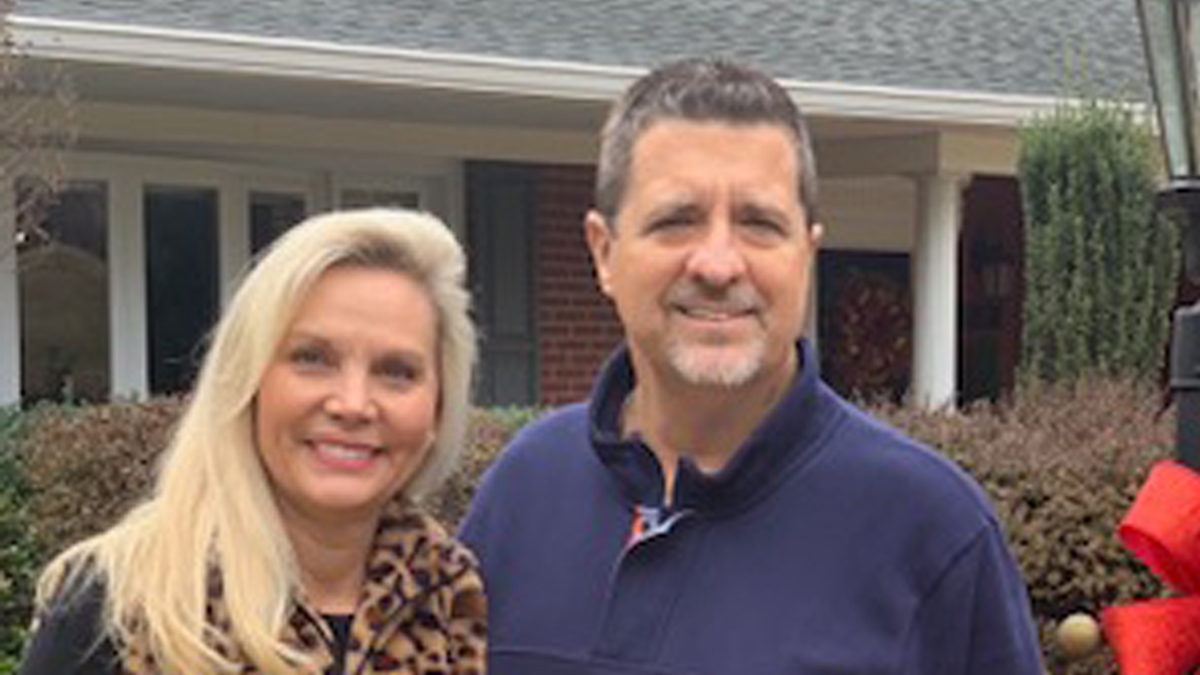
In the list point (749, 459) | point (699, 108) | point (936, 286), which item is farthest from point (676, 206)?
point (936, 286)

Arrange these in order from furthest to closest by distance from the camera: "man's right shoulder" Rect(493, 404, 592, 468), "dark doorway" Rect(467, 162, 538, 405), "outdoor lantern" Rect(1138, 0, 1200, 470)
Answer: "dark doorway" Rect(467, 162, 538, 405) → "outdoor lantern" Rect(1138, 0, 1200, 470) → "man's right shoulder" Rect(493, 404, 592, 468)

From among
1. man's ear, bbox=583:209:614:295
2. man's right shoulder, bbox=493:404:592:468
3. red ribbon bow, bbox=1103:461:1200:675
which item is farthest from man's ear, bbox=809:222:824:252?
red ribbon bow, bbox=1103:461:1200:675

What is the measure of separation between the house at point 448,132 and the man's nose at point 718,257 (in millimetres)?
5919

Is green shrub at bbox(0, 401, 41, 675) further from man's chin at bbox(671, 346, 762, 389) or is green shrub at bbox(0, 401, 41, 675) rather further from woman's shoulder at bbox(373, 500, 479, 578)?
man's chin at bbox(671, 346, 762, 389)

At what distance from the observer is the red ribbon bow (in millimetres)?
3107

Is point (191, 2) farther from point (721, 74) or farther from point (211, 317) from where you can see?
→ point (721, 74)

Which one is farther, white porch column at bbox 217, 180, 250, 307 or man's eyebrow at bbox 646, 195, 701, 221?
white porch column at bbox 217, 180, 250, 307

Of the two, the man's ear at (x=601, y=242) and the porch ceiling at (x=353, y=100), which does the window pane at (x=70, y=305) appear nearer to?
the porch ceiling at (x=353, y=100)

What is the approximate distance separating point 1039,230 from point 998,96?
1.34 meters

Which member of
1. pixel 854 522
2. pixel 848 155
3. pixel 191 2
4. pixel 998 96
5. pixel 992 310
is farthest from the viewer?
pixel 992 310

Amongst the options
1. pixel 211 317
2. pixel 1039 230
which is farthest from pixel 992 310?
pixel 211 317

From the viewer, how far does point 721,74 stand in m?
2.47

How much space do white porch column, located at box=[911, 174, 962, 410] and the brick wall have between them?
2041 mm

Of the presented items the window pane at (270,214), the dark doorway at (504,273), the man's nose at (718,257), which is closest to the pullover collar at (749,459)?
the man's nose at (718,257)
